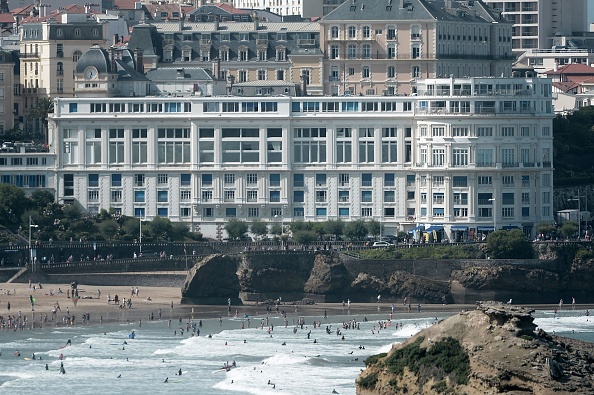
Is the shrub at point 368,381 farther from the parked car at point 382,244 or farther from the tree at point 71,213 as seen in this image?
the tree at point 71,213

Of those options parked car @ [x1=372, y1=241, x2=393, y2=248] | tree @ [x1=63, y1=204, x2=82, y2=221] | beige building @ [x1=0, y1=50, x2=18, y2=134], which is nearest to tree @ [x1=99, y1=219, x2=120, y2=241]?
tree @ [x1=63, y1=204, x2=82, y2=221]

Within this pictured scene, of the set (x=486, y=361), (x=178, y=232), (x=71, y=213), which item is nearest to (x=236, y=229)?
(x=178, y=232)

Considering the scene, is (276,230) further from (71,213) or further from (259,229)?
(71,213)

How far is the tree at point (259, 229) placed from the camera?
153 m

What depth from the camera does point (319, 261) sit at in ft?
462

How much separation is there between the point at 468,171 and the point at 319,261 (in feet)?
50.4

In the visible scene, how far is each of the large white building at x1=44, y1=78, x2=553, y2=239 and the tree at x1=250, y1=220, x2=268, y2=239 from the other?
90.1 inches

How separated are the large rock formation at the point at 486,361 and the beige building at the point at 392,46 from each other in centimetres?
8291

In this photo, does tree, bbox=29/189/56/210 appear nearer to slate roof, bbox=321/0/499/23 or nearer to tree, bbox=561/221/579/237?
slate roof, bbox=321/0/499/23

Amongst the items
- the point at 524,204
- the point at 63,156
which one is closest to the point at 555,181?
the point at 524,204

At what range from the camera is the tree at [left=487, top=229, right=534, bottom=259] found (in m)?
142

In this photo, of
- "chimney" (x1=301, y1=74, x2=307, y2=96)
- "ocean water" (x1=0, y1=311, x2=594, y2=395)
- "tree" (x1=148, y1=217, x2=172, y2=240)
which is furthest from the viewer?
"chimney" (x1=301, y1=74, x2=307, y2=96)

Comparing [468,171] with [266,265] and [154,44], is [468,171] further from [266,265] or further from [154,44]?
[154,44]

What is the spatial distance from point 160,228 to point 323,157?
40.0ft
